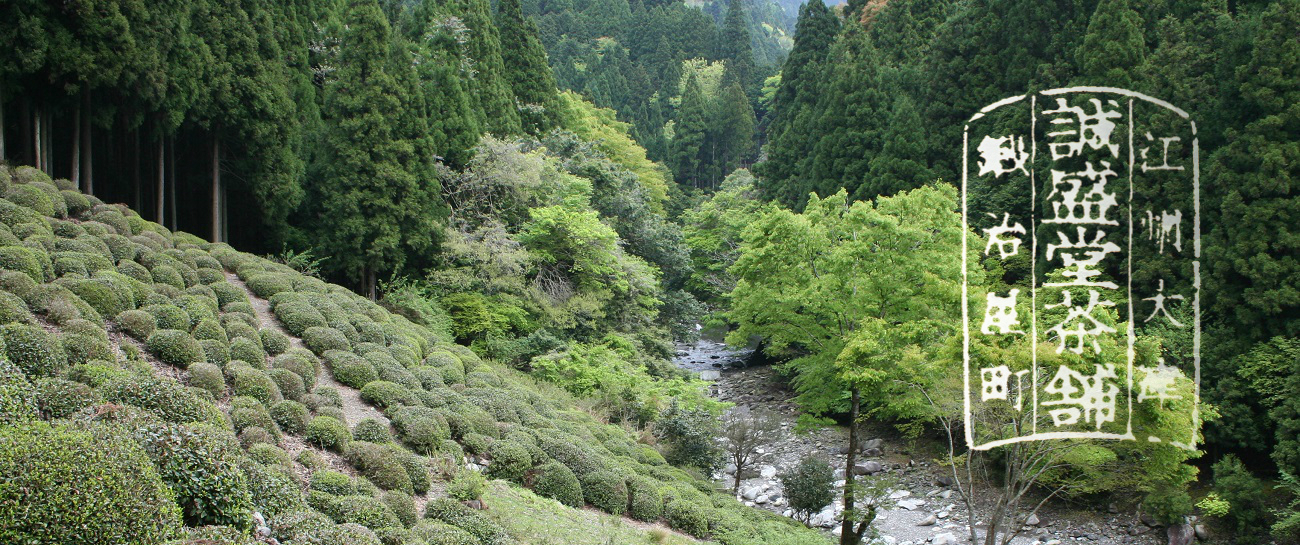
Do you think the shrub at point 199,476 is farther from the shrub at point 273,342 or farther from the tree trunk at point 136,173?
the tree trunk at point 136,173

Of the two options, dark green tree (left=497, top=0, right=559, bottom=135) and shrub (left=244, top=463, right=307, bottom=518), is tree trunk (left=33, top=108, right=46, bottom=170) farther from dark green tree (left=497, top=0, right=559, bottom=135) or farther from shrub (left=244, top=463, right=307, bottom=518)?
dark green tree (left=497, top=0, right=559, bottom=135)

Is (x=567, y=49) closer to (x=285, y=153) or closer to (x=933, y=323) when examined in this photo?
(x=285, y=153)

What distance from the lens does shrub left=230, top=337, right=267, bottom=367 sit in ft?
36.8

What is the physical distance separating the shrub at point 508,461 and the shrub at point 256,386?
285 centimetres

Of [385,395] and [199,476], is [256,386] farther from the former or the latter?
[199,476]

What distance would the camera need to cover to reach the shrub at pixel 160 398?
7636 millimetres

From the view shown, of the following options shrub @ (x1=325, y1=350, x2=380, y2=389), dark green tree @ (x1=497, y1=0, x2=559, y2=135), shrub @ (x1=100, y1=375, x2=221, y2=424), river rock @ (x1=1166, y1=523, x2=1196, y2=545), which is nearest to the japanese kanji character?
river rock @ (x1=1166, y1=523, x2=1196, y2=545)

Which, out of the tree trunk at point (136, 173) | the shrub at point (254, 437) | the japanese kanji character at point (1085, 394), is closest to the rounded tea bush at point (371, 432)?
the shrub at point (254, 437)

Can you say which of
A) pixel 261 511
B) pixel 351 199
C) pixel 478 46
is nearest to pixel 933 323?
pixel 261 511

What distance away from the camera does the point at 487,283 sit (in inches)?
855

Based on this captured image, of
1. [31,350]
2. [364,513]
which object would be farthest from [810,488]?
[31,350]

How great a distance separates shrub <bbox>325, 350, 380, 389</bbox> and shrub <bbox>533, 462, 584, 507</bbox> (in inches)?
124

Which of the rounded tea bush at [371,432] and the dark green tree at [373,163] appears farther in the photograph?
the dark green tree at [373,163]

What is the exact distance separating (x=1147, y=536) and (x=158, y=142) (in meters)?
22.4
